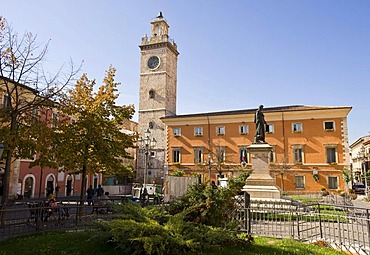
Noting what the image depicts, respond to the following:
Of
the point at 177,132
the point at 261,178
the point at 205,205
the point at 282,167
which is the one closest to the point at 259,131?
the point at 261,178

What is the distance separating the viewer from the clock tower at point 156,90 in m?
50.0

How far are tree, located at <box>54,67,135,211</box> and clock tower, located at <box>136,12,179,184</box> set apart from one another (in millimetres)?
32297

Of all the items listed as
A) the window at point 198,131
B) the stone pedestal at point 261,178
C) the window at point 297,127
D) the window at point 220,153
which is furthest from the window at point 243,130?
the stone pedestal at point 261,178

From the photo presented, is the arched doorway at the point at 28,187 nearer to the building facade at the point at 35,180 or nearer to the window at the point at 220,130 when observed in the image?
the building facade at the point at 35,180

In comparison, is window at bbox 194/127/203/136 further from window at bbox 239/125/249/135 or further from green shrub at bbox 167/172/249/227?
green shrub at bbox 167/172/249/227

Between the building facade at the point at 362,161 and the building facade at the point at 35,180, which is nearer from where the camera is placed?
the building facade at the point at 35,180

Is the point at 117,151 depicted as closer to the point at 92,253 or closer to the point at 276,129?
the point at 92,253

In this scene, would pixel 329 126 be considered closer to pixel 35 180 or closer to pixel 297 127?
pixel 297 127

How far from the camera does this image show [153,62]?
53.9 m

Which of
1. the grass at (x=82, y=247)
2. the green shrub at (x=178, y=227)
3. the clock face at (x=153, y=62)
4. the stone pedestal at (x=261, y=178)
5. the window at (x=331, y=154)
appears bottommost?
the grass at (x=82, y=247)

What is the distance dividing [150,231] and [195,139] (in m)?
36.1

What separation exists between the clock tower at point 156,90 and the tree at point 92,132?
106 ft

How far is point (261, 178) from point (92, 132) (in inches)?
392

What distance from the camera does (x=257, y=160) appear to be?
1777cm
